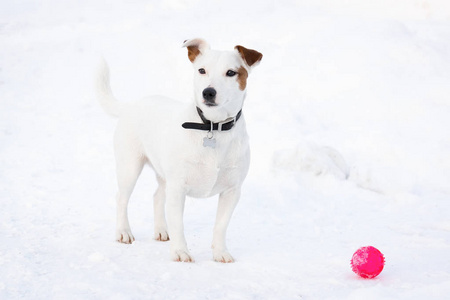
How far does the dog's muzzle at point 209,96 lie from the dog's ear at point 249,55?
533mm

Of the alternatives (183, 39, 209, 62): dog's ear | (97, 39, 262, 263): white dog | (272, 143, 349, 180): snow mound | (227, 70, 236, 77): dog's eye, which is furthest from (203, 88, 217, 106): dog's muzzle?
(272, 143, 349, 180): snow mound

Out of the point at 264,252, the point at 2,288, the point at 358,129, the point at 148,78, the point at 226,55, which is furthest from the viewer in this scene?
the point at 148,78

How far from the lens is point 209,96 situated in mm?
3783

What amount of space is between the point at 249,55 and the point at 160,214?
188 centimetres

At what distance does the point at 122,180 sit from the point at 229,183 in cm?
121

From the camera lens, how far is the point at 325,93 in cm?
1023

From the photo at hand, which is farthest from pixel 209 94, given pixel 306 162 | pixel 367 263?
pixel 306 162

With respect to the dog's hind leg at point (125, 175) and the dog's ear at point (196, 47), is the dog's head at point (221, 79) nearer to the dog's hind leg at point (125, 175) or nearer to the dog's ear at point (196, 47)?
the dog's ear at point (196, 47)

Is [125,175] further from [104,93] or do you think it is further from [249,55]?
[249,55]

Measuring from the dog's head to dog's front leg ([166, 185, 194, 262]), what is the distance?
683 mm

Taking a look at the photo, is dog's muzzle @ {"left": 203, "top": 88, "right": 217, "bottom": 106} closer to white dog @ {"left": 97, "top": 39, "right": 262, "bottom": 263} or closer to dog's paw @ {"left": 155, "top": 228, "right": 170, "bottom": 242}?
white dog @ {"left": 97, "top": 39, "right": 262, "bottom": 263}

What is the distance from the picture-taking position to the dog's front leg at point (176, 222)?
4203 mm

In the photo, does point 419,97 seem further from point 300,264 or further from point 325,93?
point 300,264

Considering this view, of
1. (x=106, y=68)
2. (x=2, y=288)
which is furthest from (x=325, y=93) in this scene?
(x=2, y=288)
